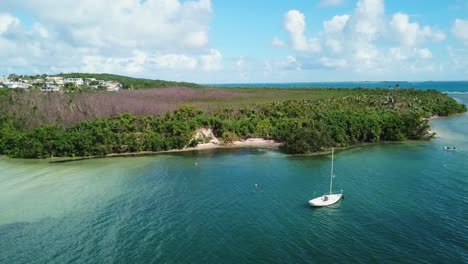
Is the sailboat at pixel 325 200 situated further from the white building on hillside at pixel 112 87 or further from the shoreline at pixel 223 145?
the white building on hillside at pixel 112 87

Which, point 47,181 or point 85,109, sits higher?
point 85,109

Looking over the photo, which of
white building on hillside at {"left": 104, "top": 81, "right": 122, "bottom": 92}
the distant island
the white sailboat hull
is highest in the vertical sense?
white building on hillside at {"left": 104, "top": 81, "right": 122, "bottom": 92}

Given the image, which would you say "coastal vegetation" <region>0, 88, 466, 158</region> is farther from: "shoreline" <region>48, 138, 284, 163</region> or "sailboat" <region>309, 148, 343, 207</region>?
"sailboat" <region>309, 148, 343, 207</region>

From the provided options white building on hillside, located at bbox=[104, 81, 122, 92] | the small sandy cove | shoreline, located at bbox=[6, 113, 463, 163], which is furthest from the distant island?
white building on hillside, located at bbox=[104, 81, 122, 92]

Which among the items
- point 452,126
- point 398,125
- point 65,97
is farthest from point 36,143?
point 452,126

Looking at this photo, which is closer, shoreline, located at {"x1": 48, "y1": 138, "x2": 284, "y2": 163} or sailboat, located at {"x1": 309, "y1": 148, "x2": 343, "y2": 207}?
sailboat, located at {"x1": 309, "y1": 148, "x2": 343, "y2": 207}

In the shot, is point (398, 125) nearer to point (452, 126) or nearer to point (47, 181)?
point (452, 126)

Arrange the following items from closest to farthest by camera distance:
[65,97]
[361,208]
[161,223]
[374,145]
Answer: [161,223], [361,208], [374,145], [65,97]
